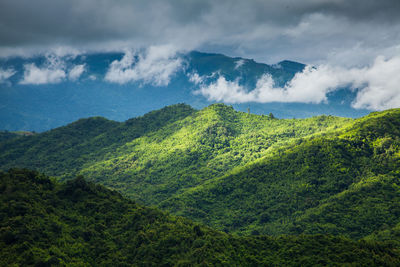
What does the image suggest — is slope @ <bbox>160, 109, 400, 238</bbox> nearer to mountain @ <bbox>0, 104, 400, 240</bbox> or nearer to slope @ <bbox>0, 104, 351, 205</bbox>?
mountain @ <bbox>0, 104, 400, 240</bbox>

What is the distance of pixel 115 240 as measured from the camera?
52812mm

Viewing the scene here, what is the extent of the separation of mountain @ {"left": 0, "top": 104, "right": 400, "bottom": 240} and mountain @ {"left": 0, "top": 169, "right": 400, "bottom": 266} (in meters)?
20.4

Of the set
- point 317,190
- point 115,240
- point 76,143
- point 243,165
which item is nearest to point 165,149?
point 243,165

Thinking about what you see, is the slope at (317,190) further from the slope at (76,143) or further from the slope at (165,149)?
the slope at (76,143)

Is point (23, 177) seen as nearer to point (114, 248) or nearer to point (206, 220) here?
point (114, 248)

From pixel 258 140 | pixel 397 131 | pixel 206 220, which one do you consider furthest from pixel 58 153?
pixel 397 131

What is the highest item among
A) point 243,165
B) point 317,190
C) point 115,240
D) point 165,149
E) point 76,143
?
point 76,143

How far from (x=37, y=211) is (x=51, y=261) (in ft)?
32.7

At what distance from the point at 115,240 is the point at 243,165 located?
7542cm

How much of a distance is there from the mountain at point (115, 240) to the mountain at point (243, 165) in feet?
67.0

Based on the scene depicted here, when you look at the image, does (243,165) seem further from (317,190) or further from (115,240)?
(115,240)

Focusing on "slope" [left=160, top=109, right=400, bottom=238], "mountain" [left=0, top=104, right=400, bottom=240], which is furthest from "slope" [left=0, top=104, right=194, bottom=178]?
"slope" [left=160, top=109, right=400, bottom=238]

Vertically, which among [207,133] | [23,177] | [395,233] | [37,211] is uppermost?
[207,133]

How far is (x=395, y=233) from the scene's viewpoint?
61875 mm
